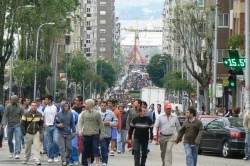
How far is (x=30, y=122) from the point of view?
25812mm

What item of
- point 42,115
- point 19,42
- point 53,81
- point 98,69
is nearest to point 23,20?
point 19,42

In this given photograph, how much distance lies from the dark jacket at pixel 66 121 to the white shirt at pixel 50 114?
Result: 2007mm

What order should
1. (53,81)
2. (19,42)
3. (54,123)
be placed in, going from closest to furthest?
(54,123)
(19,42)
(53,81)

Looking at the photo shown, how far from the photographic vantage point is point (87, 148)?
23.8 meters

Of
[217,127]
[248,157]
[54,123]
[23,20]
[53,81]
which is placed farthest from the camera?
[53,81]

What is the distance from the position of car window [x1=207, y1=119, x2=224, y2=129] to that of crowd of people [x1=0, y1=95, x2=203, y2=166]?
5.52 m

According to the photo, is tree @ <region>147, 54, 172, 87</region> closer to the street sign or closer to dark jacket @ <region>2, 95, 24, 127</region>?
the street sign

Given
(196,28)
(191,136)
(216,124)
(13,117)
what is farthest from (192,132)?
(196,28)

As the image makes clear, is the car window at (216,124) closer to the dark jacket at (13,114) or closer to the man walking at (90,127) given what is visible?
the dark jacket at (13,114)

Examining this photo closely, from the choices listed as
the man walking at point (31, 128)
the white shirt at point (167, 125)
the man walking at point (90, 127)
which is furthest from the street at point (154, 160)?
the white shirt at point (167, 125)

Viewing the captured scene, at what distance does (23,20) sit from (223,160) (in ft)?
126

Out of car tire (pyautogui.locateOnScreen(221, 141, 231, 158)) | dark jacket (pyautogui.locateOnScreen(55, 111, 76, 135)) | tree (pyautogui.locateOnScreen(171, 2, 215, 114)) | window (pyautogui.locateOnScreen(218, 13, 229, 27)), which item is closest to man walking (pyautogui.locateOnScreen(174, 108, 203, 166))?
dark jacket (pyautogui.locateOnScreen(55, 111, 76, 135))

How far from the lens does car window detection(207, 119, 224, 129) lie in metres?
33.4

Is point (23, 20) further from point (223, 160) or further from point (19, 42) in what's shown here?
point (223, 160)
